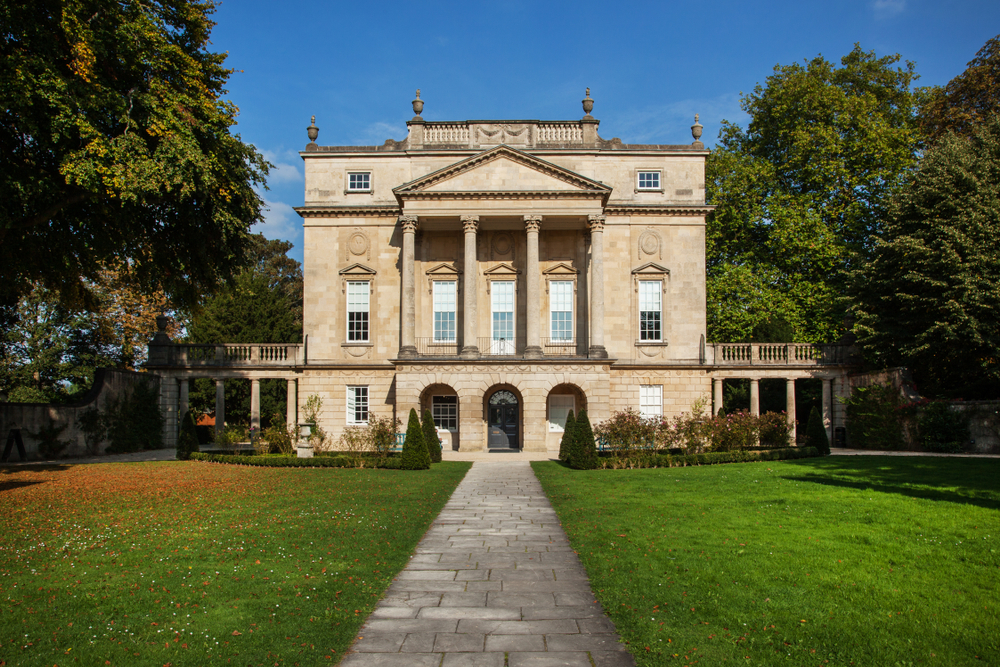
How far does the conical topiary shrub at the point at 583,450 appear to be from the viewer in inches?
899

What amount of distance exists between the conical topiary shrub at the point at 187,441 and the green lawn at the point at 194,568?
28.0 ft

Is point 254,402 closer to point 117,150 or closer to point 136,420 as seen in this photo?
point 136,420

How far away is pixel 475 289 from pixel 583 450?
12.1 m

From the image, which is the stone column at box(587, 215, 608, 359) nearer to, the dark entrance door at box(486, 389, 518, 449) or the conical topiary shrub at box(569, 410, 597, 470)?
the dark entrance door at box(486, 389, 518, 449)

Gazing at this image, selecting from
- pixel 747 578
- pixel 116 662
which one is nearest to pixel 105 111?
pixel 116 662

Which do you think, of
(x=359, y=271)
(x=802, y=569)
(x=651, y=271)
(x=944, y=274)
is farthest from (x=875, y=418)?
(x=359, y=271)

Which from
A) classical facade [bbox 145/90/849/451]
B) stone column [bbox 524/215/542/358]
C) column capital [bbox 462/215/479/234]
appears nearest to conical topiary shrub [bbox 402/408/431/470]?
stone column [bbox 524/215/542/358]

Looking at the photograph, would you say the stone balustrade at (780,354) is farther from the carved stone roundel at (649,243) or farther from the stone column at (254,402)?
the stone column at (254,402)

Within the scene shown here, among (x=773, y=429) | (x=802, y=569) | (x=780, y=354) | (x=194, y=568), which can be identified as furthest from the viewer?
(x=780, y=354)

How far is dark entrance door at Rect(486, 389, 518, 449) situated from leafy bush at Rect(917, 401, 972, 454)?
17725 millimetres

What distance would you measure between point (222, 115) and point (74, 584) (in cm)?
1380

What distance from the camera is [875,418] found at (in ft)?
97.2

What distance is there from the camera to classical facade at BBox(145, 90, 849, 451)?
34094 mm

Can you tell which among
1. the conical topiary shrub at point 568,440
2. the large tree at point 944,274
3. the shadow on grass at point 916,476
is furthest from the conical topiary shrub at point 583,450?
the large tree at point 944,274
